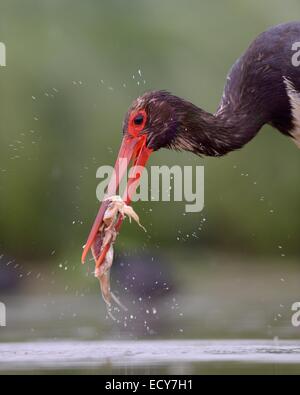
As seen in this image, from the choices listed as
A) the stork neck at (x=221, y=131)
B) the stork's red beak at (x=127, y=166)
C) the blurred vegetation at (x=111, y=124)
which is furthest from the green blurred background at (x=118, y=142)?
the stork's red beak at (x=127, y=166)

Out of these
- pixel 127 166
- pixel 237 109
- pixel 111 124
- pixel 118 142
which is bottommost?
pixel 127 166

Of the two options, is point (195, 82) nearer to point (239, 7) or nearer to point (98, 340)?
point (239, 7)

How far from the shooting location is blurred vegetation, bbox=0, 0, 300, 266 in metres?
10.6

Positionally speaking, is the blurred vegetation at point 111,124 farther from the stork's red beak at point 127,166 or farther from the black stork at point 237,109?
the stork's red beak at point 127,166

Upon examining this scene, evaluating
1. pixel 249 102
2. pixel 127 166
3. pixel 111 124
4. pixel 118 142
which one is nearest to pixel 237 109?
pixel 249 102

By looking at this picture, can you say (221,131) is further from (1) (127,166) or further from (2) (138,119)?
(1) (127,166)

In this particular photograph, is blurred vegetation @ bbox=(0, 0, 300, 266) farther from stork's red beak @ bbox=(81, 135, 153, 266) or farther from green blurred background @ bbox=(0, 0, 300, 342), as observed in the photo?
stork's red beak @ bbox=(81, 135, 153, 266)

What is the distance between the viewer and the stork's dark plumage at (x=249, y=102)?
6.99m

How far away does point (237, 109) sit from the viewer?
713cm

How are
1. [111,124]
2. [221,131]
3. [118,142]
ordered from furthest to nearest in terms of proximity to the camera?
[111,124] → [118,142] → [221,131]

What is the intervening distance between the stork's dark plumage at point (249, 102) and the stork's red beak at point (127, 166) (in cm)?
17

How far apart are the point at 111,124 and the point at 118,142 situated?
8.6 inches

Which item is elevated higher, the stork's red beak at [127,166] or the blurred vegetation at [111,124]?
the blurred vegetation at [111,124]

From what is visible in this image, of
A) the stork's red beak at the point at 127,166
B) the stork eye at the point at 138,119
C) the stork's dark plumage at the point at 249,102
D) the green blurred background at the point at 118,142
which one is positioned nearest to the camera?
the stork's red beak at the point at 127,166
